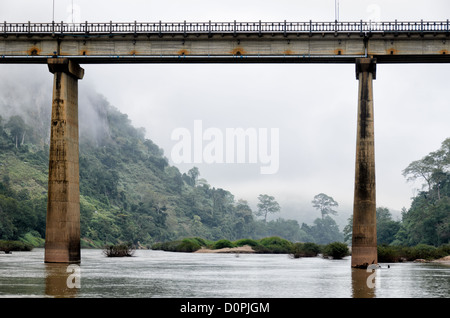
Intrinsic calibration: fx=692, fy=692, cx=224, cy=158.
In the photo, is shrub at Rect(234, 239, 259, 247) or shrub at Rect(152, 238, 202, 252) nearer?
shrub at Rect(152, 238, 202, 252)

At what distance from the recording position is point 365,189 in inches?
1939

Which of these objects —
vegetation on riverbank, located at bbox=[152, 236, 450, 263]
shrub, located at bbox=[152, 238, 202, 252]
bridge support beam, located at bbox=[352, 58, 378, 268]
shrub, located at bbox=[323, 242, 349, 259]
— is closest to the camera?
bridge support beam, located at bbox=[352, 58, 378, 268]

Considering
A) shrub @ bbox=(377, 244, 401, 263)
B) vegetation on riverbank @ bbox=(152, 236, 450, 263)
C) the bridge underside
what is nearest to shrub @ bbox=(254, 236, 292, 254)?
vegetation on riverbank @ bbox=(152, 236, 450, 263)

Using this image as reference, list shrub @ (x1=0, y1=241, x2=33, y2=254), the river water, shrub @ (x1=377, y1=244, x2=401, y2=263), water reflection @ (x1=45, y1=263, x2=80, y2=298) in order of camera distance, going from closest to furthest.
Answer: water reflection @ (x1=45, y1=263, x2=80, y2=298) < the river water < shrub @ (x1=377, y1=244, x2=401, y2=263) < shrub @ (x1=0, y1=241, x2=33, y2=254)

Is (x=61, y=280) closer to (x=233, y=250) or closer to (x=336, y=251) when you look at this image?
(x=336, y=251)

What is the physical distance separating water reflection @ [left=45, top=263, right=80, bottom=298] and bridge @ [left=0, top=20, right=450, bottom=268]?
410 centimetres

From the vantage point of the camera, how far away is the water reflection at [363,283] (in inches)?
1169

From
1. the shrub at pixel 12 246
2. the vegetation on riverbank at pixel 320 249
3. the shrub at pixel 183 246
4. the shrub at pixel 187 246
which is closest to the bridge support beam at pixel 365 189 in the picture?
the vegetation on riverbank at pixel 320 249

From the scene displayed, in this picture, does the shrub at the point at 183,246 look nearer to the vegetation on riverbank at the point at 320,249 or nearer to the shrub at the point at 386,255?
the vegetation on riverbank at the point at 320,249

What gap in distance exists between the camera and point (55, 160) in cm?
5081

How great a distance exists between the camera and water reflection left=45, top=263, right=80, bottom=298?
29109mm

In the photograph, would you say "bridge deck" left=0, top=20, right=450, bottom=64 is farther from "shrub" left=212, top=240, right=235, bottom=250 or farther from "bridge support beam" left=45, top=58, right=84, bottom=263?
"shrub" left=212, top=240, right=235, bottom=250

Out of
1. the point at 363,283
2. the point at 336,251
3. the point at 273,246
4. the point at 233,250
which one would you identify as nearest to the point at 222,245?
Result: the point at 233,250

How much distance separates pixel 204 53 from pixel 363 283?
2302 centimetres
